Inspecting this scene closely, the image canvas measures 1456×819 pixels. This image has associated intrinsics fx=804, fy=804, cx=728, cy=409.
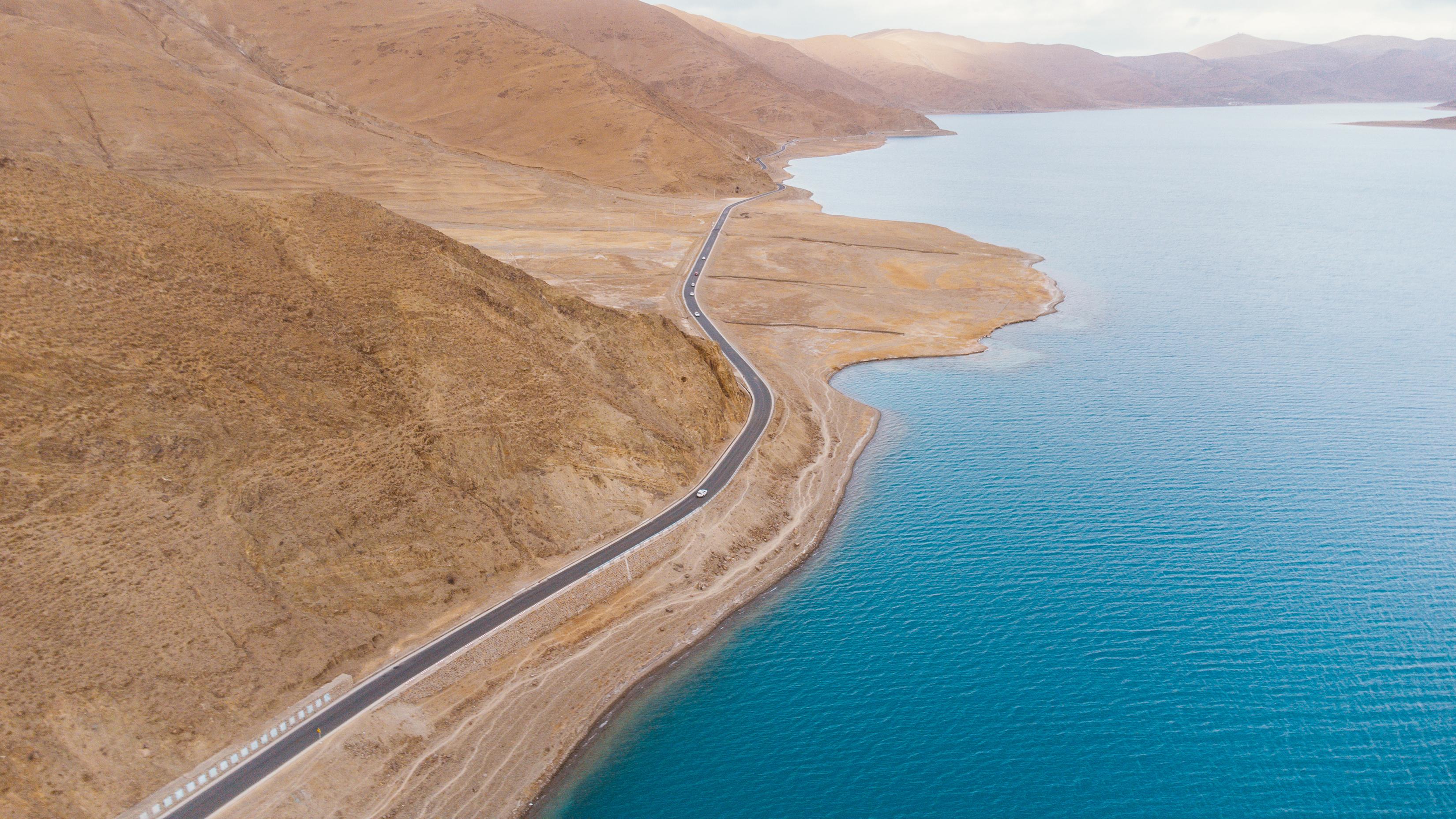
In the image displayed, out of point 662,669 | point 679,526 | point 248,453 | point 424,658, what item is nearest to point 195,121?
point 248,453

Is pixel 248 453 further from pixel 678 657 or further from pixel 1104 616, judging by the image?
pixel 1104 616

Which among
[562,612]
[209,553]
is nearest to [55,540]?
[209,553]

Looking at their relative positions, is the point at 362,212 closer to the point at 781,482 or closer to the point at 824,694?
the point at 781,482

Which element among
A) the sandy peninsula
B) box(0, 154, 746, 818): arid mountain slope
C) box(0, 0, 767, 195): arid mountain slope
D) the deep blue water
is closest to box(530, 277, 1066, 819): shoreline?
the sandy peninsula

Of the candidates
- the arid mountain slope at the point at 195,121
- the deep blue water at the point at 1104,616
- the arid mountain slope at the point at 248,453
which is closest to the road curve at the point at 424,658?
the arid mountain slope at the point at 248,453

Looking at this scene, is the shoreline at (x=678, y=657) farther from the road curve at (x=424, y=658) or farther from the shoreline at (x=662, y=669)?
the road curve at (x=424, y=658)

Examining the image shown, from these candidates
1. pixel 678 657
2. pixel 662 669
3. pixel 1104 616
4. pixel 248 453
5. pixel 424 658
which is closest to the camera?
pixel 424 658
